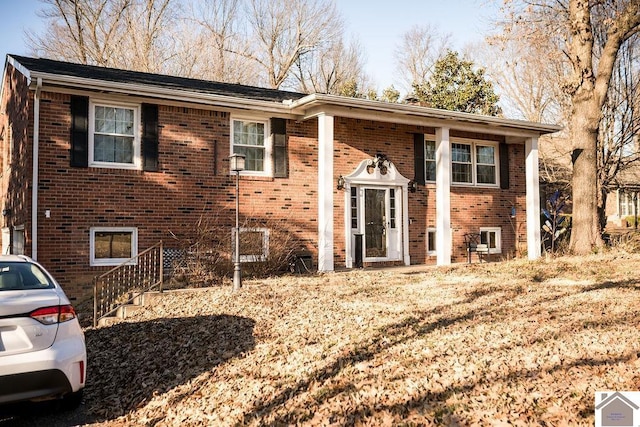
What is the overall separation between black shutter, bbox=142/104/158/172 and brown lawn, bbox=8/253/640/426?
328cm

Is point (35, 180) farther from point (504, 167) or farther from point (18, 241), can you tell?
point (504, 167)

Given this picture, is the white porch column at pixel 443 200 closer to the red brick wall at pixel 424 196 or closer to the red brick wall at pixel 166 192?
the red brick wall at pixel 424 196

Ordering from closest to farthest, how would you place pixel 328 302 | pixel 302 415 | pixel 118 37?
pixel 302 415 → pixel 328 302 → pixel 118 37

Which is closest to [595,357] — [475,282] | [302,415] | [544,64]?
[302,415]

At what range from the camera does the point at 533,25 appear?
1597cm

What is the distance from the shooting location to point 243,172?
12.3 m

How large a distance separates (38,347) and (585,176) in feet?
43.7

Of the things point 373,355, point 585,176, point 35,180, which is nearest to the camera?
point 373,355

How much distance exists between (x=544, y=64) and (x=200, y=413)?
21.3 metres

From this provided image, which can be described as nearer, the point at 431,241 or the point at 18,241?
the point at 18,241

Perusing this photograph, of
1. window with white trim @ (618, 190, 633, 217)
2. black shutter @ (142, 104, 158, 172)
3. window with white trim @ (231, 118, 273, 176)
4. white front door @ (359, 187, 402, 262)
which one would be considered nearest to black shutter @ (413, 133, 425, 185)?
white front door @ (359, 187, 402, 262)

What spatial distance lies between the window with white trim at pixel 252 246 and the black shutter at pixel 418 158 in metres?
4.80

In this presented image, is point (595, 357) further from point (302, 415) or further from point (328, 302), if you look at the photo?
point (328, 302)

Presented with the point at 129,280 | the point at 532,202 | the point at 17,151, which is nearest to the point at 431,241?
the point at 532,202
